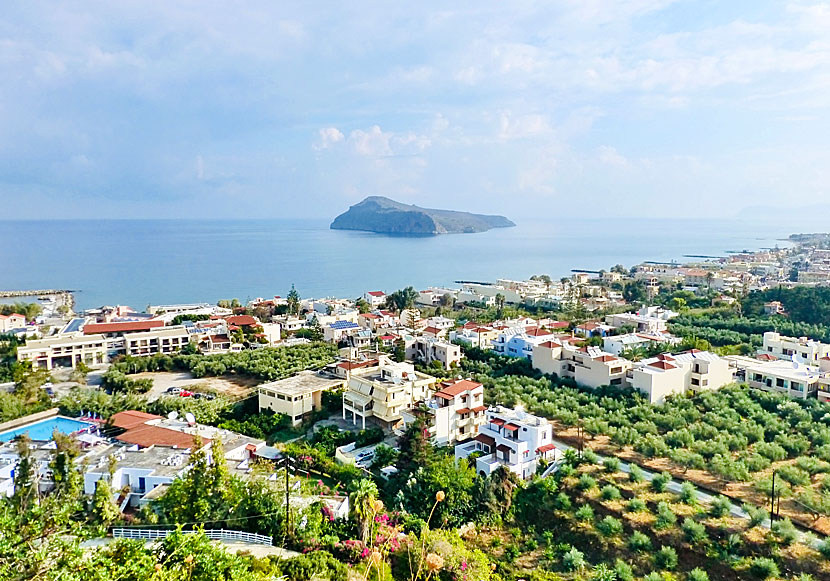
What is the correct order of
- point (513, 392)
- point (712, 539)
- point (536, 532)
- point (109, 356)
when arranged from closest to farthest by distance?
point (712, 539) < point (536, 532) < point (513, 392) < point (109, 356)

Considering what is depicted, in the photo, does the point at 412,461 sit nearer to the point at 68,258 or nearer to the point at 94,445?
the point at 94,445

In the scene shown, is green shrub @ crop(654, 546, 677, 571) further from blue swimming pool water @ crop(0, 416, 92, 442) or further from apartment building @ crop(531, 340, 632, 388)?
blue swimming pool water @ crop(0, 416, 92, 442)

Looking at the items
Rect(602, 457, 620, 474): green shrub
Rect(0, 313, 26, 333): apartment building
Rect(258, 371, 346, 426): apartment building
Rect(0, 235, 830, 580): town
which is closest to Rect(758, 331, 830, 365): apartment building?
Rect(0, 235, 830, 580): town

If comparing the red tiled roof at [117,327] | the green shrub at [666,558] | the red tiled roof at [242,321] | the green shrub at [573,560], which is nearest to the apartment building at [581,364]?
the green shrub at [666,558]

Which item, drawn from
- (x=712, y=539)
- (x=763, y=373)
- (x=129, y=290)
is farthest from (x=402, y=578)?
(x=129, y=290)

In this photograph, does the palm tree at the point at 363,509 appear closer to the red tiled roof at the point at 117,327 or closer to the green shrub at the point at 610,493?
the green shrub at the point at 610,493

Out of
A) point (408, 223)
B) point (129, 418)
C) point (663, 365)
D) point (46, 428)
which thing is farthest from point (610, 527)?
point (408, 223)

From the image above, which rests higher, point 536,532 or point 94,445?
point 94,445

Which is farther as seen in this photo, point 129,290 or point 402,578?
point 129,290
